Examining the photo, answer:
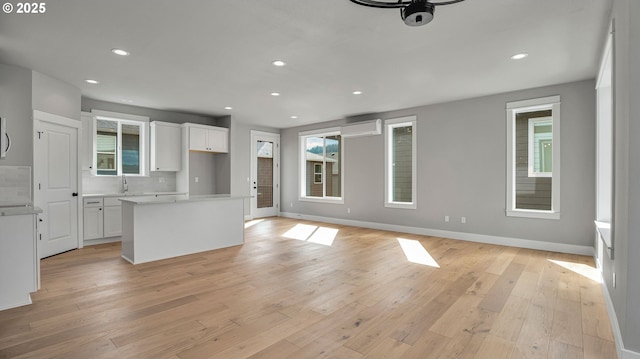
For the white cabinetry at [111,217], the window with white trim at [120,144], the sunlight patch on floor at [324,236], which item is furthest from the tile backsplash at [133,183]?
the sunlight patch on floor at [324,236]

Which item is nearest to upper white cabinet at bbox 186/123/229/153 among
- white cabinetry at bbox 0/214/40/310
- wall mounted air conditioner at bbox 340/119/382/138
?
wall mounted air conditioner at bbox 340/119/382/138

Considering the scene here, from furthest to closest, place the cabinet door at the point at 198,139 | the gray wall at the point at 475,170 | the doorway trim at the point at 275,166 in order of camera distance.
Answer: the doorway trim at the point at 275,166
the cabinet door at the point at 198,139
the gray wall at the point at 475,170

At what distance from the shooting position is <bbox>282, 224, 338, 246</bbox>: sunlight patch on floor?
5.91m

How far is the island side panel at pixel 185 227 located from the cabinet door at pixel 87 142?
231 centimetres

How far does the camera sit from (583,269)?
159 inches

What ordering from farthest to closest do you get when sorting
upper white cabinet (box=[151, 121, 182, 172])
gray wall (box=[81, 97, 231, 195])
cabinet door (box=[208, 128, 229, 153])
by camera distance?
cabinet door (box=[208, 128, 229, 153]) → upper white cabinet (box=[151, 121, 182, 172]) → gray wall (box=[81, 97, 231, 195])

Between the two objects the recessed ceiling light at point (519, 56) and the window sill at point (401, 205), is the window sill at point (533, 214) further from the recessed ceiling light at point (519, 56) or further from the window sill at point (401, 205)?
the recessed ceiling light at point (519, 56)

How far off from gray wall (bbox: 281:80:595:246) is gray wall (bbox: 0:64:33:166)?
19.0ft

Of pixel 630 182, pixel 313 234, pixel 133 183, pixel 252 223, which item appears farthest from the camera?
pixel 252 223

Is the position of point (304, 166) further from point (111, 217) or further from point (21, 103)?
point (21, 103)

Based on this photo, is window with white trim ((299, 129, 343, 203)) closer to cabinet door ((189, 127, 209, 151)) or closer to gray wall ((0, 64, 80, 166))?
cabinet door ((189, 127, 209, 151))

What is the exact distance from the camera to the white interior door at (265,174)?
343 inches

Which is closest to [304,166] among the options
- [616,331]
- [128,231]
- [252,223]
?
[252,223]

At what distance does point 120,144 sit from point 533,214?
7.61 metres
